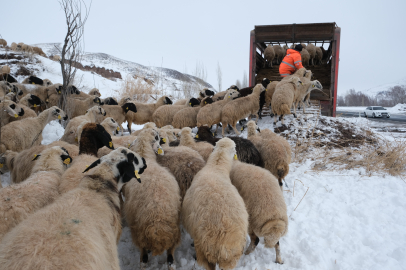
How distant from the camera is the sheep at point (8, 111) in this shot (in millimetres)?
5945

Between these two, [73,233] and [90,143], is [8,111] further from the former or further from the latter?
[73,233]

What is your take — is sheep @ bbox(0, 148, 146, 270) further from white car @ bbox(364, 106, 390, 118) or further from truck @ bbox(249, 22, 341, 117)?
white car @ bbox(364, 106, 390, 118)

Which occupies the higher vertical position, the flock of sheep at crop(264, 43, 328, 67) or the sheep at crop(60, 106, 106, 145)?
the flock of sheep at crop(264, 43, 328, 67)

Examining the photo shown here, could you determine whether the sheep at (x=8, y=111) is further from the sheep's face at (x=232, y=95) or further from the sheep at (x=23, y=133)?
the sheep's face at (x=232, y=95)

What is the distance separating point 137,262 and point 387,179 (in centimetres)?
540

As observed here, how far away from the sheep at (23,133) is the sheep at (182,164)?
3.48 m

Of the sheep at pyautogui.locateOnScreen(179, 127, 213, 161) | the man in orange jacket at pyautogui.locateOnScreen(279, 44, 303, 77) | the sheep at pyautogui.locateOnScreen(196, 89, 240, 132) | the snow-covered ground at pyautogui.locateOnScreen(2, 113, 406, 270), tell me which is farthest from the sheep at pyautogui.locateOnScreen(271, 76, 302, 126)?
the sheep at pyautogui.locateOnScreen(179, 127, 213, 161)

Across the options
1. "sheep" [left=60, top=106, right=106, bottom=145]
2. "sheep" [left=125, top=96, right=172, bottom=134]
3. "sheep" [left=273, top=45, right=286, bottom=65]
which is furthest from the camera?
"sheep" [left=273, top=45, right=286, bottom=65]

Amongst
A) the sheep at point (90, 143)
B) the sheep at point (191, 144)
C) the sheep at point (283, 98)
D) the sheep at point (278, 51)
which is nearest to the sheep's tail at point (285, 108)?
the sheep at point (283, 98)

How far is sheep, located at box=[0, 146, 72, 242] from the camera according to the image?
2227mm

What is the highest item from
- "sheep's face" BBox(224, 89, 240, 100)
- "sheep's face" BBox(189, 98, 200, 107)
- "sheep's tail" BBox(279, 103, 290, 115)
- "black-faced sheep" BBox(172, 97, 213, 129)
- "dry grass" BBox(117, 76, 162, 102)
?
"dry grass" BBox(117, 76, 162, 102)

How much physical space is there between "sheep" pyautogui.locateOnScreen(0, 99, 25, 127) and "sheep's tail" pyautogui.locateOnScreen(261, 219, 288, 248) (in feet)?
21.5

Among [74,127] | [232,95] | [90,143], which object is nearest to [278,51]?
[232,95]

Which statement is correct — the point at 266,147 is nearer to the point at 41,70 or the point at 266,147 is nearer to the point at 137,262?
the point at 137,262
